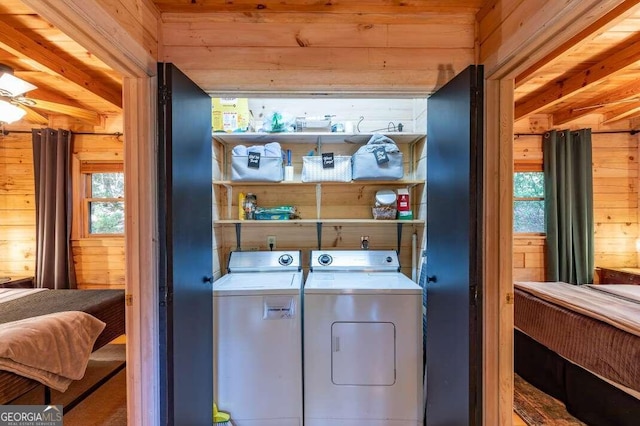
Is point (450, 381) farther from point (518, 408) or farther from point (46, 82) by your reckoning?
point (46, 82)

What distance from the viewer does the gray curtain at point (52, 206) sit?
309 centimetres

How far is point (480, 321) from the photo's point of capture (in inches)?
55.3

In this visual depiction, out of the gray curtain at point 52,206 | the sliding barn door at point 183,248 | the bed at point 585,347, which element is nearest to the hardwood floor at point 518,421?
the bed at point 585,347

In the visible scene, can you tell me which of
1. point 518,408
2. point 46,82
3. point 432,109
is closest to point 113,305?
point 46,82

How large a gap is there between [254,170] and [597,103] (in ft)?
11.1

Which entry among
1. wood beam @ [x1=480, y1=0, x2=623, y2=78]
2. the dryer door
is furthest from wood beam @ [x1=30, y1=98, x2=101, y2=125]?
wood beam @ [x1=480, y1=0, x2=623, y2=78]

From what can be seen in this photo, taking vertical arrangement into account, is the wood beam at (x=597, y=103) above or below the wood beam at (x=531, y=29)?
above

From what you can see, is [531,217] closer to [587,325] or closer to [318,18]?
[587,325]

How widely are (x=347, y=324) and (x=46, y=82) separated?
306cm

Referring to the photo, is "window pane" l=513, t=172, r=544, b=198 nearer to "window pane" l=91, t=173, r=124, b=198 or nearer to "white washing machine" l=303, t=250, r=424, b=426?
"white washing machine" l=303, t=250, r=424, b=426

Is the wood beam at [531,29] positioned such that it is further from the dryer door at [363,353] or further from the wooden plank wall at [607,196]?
the wooden plank wall at [607,196]

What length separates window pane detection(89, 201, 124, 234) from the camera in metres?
3.35

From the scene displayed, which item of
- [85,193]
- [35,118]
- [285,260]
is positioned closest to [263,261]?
[285,260]

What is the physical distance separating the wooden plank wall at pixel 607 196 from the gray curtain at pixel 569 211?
6.5 inches
